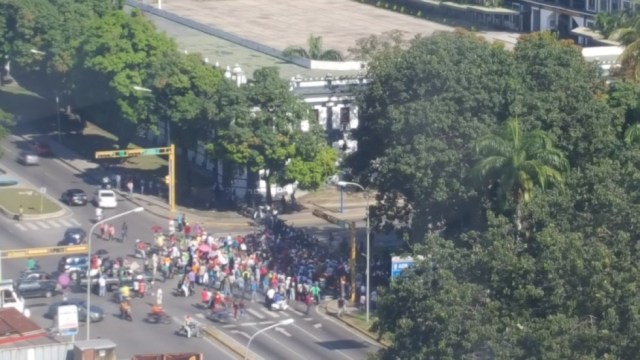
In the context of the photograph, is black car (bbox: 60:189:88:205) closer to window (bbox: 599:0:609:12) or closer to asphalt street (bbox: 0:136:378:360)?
asphalt street (bbox: 0:136:378:360)

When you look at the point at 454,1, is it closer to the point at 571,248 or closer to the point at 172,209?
the point at 172,209

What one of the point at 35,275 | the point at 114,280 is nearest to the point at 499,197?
the point at 114,280

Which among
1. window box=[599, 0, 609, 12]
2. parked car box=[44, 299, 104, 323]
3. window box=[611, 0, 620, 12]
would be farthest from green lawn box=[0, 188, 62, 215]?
window box=[599, 0, 609, 12]

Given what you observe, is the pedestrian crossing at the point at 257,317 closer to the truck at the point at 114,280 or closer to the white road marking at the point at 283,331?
the white road marking at the point at 283,331

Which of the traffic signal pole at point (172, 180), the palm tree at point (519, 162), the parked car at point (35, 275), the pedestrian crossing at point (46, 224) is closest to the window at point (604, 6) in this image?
the traffic signal pole at point (172, 180)

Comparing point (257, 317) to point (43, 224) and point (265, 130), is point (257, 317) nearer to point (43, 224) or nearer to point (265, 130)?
point (265, 130)

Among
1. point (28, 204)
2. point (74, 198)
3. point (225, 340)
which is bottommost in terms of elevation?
point (225, 340)

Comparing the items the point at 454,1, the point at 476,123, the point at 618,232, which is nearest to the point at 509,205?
the point at 476,123
